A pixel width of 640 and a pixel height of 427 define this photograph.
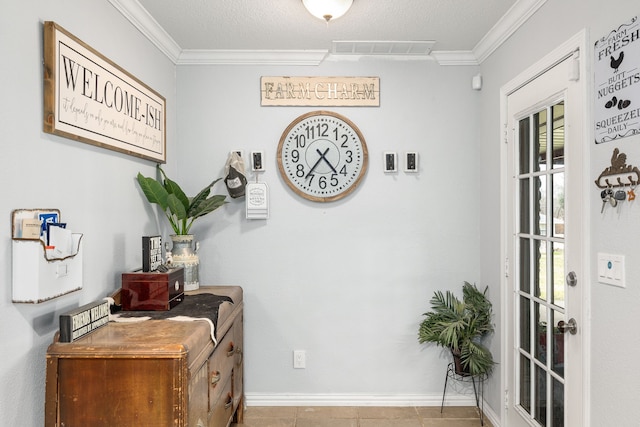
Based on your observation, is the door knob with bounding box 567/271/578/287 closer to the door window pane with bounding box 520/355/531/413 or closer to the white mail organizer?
the door window pane with bounding box 520/355/531/413

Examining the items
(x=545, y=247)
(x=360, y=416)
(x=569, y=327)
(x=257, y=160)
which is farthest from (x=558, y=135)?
(x=360, y=416)

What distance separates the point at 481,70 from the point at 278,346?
2418mm

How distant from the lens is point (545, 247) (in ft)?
6.96

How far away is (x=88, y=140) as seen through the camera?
184 cm

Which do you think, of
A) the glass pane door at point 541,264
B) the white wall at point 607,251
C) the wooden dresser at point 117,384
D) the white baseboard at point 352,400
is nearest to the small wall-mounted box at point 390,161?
the glass pane door at point 541,264

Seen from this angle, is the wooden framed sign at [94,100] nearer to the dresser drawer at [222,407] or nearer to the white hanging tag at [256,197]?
Answer: the white hanging tag at [256,197]

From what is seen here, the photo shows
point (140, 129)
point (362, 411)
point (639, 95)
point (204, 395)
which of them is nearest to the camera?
point (639, 95)

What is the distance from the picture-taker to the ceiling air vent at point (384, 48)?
8.96ft

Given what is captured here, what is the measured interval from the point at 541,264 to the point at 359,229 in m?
1.18

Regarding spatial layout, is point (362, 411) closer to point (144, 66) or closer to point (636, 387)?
point (636, 387)

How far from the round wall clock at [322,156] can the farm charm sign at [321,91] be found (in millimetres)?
108

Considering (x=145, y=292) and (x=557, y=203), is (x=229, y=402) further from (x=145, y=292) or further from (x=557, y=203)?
(x=557, y=203)

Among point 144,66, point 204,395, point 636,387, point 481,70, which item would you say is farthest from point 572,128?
point 144,66

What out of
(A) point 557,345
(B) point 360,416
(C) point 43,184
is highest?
(C) point 43,184
